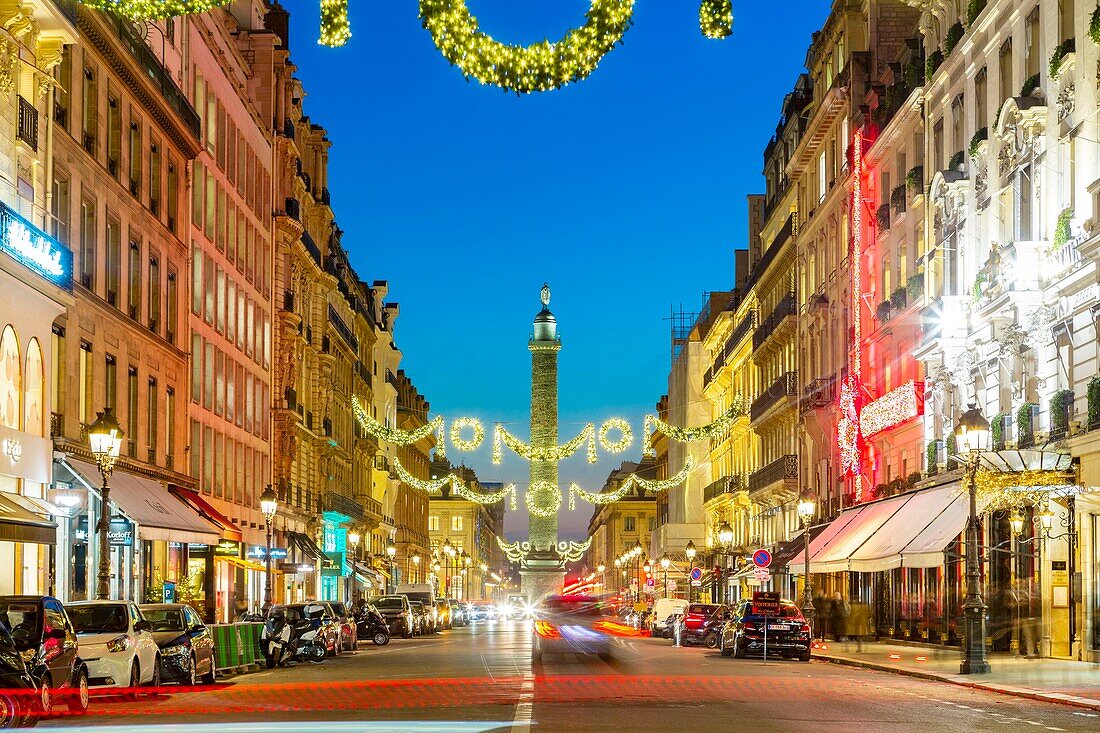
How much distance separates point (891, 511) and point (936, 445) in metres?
3.53

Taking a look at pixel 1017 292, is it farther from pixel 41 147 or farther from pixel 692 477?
pixel 692 477

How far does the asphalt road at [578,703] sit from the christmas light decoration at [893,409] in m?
14.3

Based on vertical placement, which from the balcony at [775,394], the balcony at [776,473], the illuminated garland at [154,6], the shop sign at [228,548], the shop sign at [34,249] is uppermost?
the shop sign at [34,249]

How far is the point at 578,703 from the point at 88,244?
74.0 ft

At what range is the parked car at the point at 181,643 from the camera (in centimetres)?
2803

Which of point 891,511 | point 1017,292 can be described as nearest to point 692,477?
point 891,511

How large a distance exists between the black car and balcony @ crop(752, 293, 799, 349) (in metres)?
55.6

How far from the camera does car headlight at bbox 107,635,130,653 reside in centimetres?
2497

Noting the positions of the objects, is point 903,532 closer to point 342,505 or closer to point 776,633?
point 776,633

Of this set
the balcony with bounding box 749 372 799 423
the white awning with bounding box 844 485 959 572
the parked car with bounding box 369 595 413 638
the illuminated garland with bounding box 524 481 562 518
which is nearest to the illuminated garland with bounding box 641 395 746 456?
the balcony with bounding box 749 372 799 423

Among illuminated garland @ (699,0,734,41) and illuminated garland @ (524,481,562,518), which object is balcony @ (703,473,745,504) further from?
illuminated garland @ (699,0,734,41)

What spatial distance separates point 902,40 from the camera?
59312 mm

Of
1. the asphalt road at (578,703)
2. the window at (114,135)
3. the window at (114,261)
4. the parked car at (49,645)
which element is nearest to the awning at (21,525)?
the asphalt road at (578,703)

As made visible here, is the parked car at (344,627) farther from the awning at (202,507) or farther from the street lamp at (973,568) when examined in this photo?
the street lamp at (973,568)
